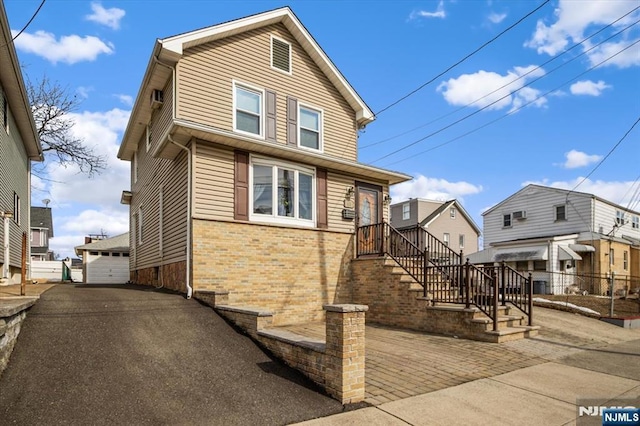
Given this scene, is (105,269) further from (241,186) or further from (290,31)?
(290,31)

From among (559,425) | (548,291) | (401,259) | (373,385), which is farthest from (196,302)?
(548,291)

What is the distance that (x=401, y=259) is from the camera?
10.8m

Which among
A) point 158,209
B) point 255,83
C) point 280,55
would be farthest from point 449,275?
point 158,209

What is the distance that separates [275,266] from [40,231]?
121ft

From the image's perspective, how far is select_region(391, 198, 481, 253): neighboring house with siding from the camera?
108ft

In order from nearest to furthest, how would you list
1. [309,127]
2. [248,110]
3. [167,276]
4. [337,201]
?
[167,276] → [248,110] → [337,201] → [309,127]

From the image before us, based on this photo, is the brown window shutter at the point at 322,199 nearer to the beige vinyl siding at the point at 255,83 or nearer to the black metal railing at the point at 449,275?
the black metal railing at the point at 449,275

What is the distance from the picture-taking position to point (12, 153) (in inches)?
489

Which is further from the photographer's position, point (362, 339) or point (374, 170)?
point (374, 170)

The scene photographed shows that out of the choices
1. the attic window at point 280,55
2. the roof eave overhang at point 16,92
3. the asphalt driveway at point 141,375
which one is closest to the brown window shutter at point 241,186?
the asphalt driveway at point 141,375

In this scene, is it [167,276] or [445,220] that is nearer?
[167,276]

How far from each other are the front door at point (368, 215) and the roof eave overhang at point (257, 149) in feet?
1.36

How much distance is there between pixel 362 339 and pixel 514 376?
2.88m

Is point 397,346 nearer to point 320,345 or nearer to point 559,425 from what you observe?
point 320,345
